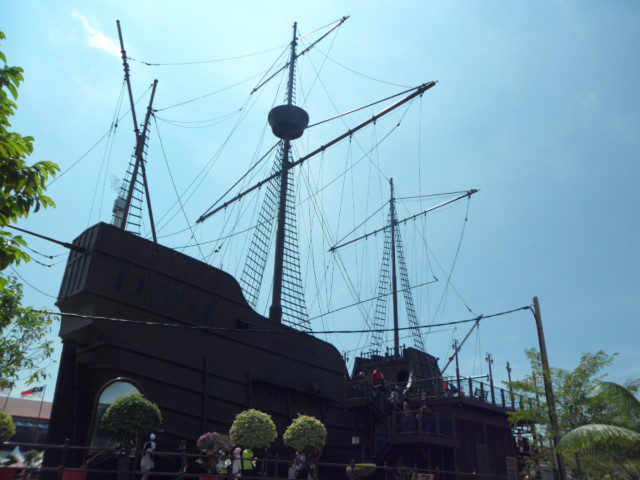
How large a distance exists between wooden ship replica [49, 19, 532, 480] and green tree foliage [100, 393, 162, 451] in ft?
5.36

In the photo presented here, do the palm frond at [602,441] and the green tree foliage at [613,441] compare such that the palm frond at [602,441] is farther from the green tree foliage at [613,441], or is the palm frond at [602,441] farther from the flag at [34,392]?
the flag at [34,392]

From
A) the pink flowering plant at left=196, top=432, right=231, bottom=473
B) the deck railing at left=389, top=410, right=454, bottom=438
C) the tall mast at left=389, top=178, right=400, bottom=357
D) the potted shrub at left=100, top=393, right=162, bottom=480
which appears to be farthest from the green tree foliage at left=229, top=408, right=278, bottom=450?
the tall mast at left=389, top=178, right=400, bottom=357

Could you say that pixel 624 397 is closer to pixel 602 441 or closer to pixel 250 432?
pixel 602 441

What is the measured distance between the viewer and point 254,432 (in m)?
11.4

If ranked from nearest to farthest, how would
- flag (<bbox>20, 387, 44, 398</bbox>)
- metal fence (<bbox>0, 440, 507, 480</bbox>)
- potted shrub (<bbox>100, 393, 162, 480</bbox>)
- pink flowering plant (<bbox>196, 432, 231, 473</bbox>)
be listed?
metal fence (<bbox>0, 440, 507, 480</bbox>) < potted shrub (<bbox>100, 393, 162, 480</bbox>) < pink flowering plant (<bbox>196, 432, 231, 473</bbox>) < flag (<bbox>20, 387, 44, 398</bbox>)

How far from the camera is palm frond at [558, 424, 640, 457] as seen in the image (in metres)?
10.0

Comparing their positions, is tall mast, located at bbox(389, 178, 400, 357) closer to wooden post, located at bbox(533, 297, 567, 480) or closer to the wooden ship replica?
the wooden ship replica

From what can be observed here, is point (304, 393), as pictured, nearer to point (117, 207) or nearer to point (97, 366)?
point (97, 366)

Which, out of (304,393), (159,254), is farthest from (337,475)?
(159,254)

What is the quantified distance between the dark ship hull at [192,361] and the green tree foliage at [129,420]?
73.9 inches

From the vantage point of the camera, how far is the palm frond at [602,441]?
10047mm

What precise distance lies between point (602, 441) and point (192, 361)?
9.41 meters

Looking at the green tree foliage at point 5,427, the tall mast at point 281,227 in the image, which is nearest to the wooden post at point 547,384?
the tall mast at point 281,227

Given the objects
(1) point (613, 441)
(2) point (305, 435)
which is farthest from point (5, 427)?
(1) point (613, 441)
